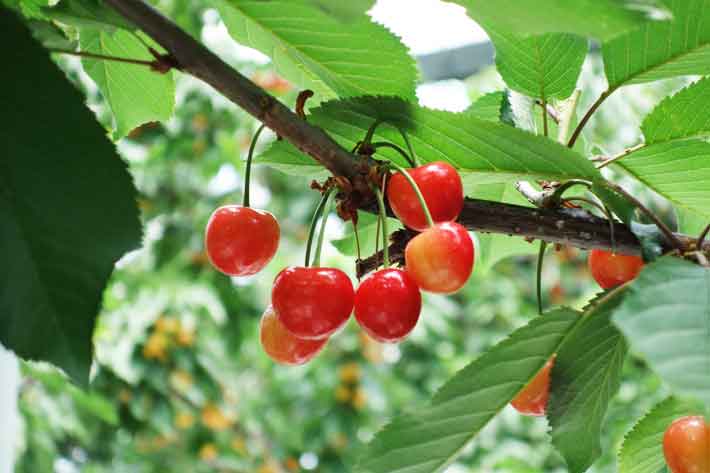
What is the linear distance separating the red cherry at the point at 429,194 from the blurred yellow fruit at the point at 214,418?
3776mm

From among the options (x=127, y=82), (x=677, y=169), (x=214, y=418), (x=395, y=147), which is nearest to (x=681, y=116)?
(x=677, y=169)

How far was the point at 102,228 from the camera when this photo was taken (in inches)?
18.5

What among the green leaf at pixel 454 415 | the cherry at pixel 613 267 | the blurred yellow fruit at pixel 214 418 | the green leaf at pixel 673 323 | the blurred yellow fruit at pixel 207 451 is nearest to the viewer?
the green leaf at pixel 673 323

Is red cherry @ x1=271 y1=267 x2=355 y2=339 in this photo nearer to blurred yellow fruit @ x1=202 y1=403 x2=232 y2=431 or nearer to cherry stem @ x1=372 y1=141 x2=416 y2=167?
cherry stem @ x1=372 y1=141 x2=416 y2=167

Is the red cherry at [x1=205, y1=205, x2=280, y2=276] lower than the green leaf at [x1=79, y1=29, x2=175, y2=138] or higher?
lower

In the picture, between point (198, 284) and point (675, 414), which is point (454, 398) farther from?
point (198, 284)

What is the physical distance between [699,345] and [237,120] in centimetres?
383

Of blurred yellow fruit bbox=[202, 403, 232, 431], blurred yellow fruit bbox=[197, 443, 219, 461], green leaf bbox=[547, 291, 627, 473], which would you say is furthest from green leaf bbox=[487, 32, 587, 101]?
blurred yellow fruit bbox=[197, 443, 219, 461]

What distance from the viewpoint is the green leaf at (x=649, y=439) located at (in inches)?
29.7

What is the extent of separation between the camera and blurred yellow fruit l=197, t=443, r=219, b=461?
15.0ft

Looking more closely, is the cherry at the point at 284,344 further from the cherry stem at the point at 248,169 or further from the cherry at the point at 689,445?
the cherry at the point at 689,445

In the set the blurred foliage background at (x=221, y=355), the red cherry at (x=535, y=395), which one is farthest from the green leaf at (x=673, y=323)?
the blurred foliage background at (x=221, y=355)

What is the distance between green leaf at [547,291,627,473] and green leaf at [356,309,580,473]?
0.12 ft

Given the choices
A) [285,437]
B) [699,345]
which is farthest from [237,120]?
[699,345]
